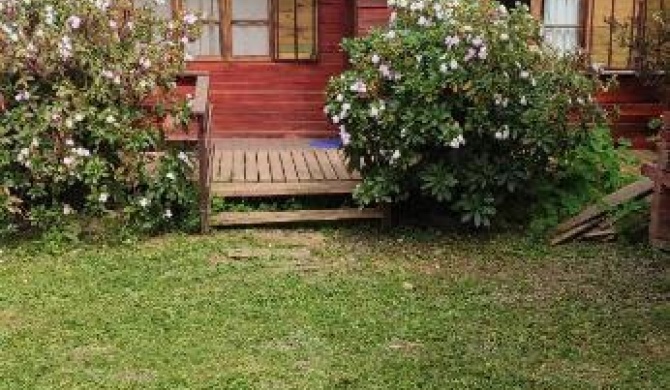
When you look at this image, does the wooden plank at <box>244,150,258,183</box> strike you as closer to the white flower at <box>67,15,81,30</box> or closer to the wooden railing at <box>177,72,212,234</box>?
the wooden railing at <box>177,72,212,234</box>

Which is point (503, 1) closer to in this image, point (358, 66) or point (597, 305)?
point (358, 66)

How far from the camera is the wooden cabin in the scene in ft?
34.5

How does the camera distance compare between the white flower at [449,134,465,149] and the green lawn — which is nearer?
the green lawn

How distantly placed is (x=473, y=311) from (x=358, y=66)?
8.34 ft

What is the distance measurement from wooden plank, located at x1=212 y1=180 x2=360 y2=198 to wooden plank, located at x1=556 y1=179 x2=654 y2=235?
1783mm

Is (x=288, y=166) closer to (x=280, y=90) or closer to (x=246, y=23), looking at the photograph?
(x=280, y=90)

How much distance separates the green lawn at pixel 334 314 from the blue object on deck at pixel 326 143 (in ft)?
8.62

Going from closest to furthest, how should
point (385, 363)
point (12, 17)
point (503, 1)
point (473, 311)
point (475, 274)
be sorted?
1. point (385, 363)
2. point (473, 311)
3. point (475, 274)
4. point (12, 17)
5. point (503, 1)

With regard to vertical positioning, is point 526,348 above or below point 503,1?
below

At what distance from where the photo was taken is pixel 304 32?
11047 mm

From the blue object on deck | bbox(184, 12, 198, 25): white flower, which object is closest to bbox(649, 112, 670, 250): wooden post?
bbox(184, 12, 198, 25): white flower

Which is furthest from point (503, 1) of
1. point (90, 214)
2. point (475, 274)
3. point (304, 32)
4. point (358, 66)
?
point (90, 214)

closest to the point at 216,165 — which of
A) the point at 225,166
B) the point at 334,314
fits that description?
the point at 225,166

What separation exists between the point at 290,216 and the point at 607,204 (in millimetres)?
2522
